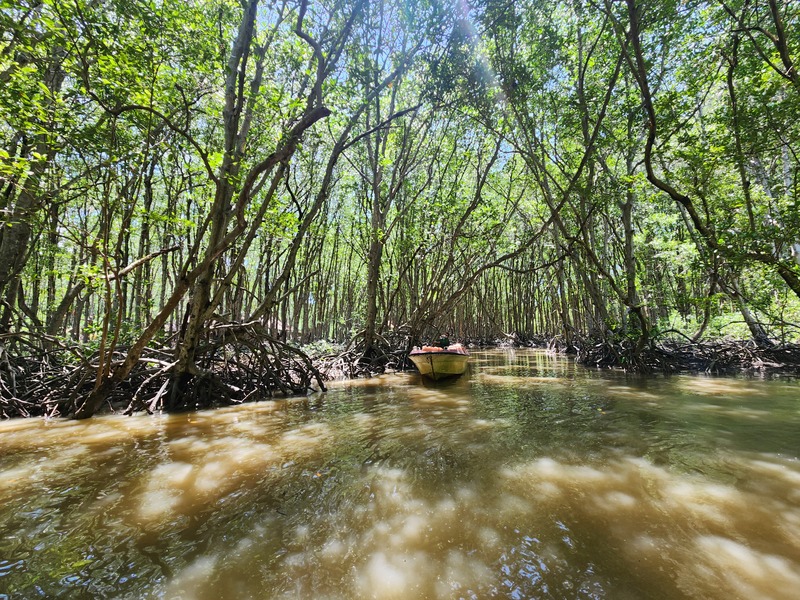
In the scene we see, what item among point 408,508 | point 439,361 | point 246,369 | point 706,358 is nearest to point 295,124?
point 246,369

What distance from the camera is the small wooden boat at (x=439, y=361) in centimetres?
1005

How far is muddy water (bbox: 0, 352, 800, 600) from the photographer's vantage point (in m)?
2.00

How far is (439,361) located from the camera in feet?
33.1

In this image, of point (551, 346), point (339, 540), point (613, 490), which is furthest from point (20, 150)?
point (551, 346)

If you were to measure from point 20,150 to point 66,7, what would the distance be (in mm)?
4208

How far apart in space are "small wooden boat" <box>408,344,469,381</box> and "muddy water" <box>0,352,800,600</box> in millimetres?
4484

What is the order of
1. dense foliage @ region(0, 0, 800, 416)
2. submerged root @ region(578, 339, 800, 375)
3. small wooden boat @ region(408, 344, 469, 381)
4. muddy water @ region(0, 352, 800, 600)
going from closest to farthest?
muddy water @ region(0, 352, 800, 600)
dense foliage @ region(0, 0, 800, 416)
small wooden boat @ region(408, 344, 469, 381)
submerged root @ region(578, 339, 800, 375)

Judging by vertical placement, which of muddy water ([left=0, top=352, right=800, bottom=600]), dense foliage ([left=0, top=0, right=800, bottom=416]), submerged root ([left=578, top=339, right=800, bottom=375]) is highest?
dense foliage ([left=0, top=0, right=800, bottom=416])

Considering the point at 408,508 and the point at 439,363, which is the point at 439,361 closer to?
the point at 439,363

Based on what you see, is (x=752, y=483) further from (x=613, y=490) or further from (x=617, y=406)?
(x=617, y=406)

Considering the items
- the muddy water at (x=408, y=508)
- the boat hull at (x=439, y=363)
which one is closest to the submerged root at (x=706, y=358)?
the boat hull at (x=439, y=363)

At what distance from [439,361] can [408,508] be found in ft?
24.1

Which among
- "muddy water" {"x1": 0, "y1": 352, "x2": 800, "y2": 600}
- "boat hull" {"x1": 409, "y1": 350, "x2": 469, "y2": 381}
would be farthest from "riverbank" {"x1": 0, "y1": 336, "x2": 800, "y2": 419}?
"boat hull" {"x1": 409, "y1": 350, "x2": 469, "y2": 381}

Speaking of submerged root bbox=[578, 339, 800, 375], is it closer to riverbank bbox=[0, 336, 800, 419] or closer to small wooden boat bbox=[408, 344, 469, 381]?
riverbank bbox=[0, 336, 800, 419]
